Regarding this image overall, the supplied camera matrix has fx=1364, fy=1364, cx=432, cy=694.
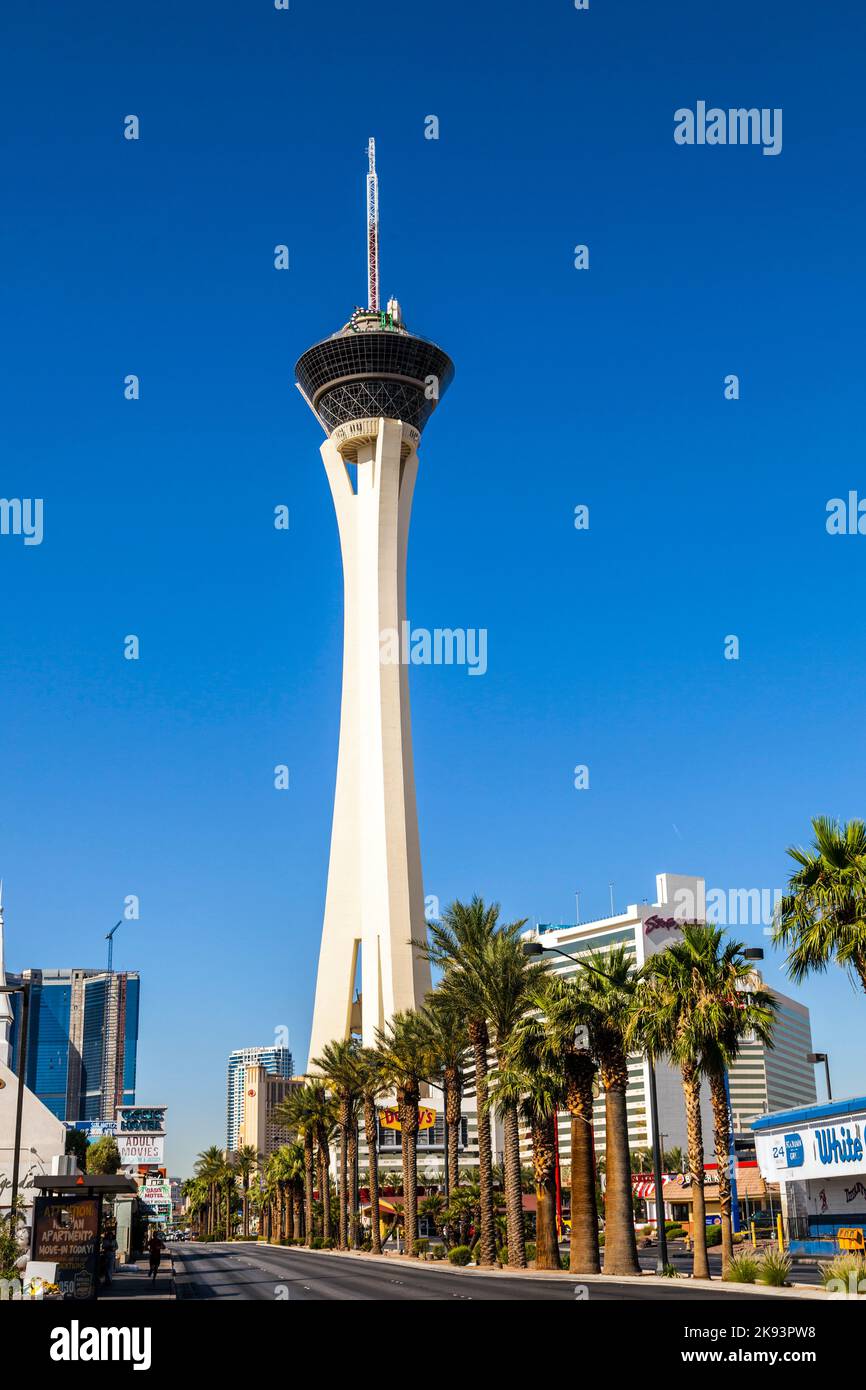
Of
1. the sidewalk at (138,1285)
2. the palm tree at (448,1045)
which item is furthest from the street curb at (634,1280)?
the sidewalk at (138,1285)

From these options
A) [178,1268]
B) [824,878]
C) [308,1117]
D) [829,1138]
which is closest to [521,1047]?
[829,1138]

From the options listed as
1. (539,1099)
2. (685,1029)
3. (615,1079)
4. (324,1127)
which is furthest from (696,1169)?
(324,1127)

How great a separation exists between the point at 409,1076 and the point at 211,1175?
10776 centimetres

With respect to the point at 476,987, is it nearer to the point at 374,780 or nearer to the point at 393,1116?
the point at 393,1116

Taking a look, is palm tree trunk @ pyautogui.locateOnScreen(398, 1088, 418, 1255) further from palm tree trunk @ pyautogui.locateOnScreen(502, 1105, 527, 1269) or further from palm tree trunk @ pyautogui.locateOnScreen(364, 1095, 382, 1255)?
palm tree trunk @ pyautogui.locateOnScreen(502, 1105, 527, 1269)

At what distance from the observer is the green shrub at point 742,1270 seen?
33625mm

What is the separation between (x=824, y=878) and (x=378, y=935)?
105 m

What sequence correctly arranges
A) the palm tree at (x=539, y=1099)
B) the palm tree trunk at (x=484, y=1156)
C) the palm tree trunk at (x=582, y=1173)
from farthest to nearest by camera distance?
the palm tree trunk at (x=484, y=1156)
the palm tree at (x=539, y=1099)
the palm tree trunk at (x=582, y=1173)

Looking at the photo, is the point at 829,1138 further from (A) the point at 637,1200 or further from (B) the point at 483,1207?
(A) the point at 637,1200

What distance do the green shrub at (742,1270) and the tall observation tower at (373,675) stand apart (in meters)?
93.9

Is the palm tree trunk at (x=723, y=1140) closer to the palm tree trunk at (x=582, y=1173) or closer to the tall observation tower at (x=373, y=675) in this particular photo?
the palm tree trunk at (x=582, y=1173)

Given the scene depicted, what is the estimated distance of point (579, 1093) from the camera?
4369cm

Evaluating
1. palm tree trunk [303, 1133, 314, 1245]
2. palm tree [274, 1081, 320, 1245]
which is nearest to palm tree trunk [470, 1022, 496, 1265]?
palm tree [274, 1081, 320, 1245]
